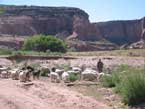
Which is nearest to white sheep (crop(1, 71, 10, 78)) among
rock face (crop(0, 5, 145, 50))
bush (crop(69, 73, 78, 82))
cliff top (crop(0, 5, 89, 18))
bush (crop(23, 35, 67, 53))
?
bush (crop(69, 73, 78, 82))

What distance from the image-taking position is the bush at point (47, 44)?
285 ft

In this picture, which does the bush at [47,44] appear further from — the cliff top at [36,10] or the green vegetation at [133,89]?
the green vegetation at [133,89]

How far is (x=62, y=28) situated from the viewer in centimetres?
16200

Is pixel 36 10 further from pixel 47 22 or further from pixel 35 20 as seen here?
pixel 47 22

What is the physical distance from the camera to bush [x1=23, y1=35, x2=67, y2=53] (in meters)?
86.8

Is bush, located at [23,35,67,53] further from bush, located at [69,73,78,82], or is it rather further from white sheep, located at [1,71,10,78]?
bush, located at [69,73,78,82]

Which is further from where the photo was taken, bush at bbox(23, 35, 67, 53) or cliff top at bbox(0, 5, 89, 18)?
cliff top at bbox(0, 5, 89, 18)

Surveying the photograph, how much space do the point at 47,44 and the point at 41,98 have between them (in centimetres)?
6887

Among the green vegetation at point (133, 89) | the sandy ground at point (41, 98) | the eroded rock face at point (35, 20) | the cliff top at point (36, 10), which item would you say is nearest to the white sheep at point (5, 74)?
the sandy ground at point (41, 98)

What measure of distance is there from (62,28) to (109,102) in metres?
144

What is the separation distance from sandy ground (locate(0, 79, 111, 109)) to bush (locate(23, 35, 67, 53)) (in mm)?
65281

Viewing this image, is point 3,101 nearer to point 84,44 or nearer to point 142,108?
point 142,108

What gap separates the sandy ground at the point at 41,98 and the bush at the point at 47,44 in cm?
6528

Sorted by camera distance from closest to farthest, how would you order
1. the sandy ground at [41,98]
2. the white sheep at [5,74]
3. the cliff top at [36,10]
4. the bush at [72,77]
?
the sandy ground at [41,98], the bush at [72,77], the white sheep at [5,74], the cliff top at [36,10]
